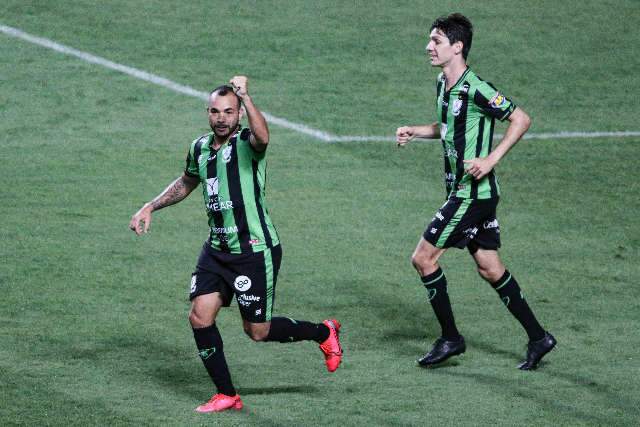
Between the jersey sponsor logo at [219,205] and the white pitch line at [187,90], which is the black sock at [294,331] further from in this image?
the white pitch line at [187,90]

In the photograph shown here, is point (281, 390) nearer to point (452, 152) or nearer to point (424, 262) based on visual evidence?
point (424, 262)

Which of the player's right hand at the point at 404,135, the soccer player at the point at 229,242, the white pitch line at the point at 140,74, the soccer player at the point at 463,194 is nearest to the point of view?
the soccer player at the point at 229,242

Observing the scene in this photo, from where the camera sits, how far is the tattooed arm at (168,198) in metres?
7.75

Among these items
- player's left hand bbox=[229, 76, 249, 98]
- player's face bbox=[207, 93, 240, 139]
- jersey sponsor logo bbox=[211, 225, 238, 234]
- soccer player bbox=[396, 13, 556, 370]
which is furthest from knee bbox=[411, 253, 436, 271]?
player's left hand bbox=[229, 76, 249, 98]

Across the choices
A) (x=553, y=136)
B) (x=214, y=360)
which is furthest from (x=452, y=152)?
(x=553, y=136)

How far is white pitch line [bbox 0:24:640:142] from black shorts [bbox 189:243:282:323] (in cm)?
696

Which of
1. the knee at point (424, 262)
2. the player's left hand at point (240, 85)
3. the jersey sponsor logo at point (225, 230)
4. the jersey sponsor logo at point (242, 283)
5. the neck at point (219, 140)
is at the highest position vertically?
the player's left hand at point (240, 85)

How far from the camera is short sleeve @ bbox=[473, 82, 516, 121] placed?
323 inches

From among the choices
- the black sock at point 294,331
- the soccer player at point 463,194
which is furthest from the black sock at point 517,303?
the black sock at point 294,331

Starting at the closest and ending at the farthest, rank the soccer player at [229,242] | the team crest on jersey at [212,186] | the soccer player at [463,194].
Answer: the soccer player at [229,242]
the team crest on jersey at [212,186]
the soccer player at [463,194]

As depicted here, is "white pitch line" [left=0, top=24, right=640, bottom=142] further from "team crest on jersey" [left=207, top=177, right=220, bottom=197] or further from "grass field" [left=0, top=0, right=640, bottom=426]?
"team crest on jersey" [left=207, top=177, right=220, bottom=197]

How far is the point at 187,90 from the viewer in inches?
627

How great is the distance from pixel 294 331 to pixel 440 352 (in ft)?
3.51

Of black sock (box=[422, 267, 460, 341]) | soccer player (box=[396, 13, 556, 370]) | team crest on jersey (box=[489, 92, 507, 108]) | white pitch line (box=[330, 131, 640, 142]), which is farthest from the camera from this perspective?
white pitch line (box=[330, 131, 640, 142])
